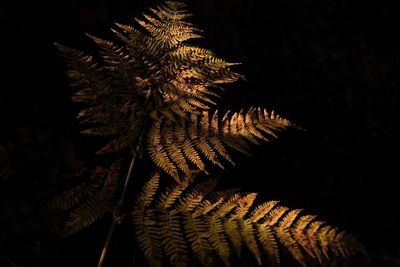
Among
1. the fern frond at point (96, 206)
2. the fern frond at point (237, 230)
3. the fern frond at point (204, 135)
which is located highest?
the fern frond at point (204, 135)

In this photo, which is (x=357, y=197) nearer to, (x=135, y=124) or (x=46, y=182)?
(x=135, y=124)

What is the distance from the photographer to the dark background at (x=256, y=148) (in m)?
3.26

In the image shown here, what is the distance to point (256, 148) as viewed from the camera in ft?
12.2

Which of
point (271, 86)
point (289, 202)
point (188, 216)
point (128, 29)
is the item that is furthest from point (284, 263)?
point (271, 86)

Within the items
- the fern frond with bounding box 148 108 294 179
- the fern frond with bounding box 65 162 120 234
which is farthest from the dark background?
the fern frond with bounding box 148 108 294 179

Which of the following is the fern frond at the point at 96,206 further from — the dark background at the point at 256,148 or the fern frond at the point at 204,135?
the dark background at the point at 256,148

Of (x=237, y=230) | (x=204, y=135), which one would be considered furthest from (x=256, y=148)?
(x=237, y=230)

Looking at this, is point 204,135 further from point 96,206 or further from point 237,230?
point 96,206

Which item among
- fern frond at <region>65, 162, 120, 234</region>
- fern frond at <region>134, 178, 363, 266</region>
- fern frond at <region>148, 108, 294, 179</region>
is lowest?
fern frond at <region>65, 162, 120, 234</region>

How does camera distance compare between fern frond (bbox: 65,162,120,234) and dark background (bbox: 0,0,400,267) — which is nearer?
fern frond (bbox: 65,162,120,234)

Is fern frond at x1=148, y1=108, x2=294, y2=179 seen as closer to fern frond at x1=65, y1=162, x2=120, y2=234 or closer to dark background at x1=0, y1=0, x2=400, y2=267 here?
fern frond at x1=65, y1=162, x2=120, y2=234

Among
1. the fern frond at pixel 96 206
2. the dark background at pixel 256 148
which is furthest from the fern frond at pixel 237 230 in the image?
the dark background at pixel 256 148

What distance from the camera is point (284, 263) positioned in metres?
2.67

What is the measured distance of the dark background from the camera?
10.7 feet
